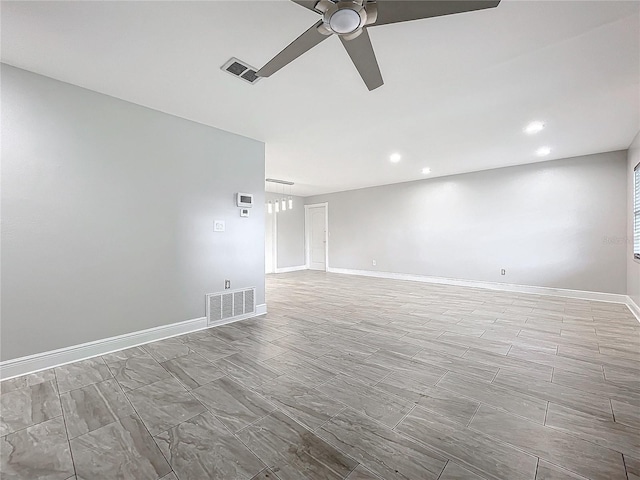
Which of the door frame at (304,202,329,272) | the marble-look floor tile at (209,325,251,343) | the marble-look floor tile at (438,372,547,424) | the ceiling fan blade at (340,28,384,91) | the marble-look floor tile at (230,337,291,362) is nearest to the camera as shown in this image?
the ceiling fan blade at (340,28,384,91)

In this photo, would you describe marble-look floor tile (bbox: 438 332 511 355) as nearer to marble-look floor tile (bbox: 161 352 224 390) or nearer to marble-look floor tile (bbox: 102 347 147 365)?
marble-look floor tile (bbox: 161 352 224 390)

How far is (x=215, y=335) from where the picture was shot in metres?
3.13

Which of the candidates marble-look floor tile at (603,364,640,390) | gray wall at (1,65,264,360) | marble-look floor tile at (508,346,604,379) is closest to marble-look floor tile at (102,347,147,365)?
gray wall at (1,65,264,360)

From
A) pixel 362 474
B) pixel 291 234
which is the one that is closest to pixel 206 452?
pixel 362 474

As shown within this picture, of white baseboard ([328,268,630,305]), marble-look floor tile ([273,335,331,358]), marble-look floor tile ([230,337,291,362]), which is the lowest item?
marble-look floor tile ([273,335,331,358])

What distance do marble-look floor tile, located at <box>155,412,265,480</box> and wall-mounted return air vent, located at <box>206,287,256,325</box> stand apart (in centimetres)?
185

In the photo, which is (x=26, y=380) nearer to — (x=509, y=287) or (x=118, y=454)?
(x=118, y=454)

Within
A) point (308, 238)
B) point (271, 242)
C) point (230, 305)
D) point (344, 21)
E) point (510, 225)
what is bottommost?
point (230, 305)

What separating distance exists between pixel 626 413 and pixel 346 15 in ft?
9.41

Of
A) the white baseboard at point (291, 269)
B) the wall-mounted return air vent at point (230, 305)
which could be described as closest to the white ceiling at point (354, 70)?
the wall-mounted return air vent at point (230, 305)

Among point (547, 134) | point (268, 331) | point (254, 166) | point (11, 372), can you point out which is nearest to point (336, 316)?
point (268, 331)

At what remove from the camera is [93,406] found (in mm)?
1806

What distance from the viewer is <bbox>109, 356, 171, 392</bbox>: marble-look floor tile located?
2105 millimetres

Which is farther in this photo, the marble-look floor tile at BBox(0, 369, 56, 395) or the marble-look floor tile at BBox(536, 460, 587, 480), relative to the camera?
the marble-look floor tile at BBox(0, 369, 56, 395)
